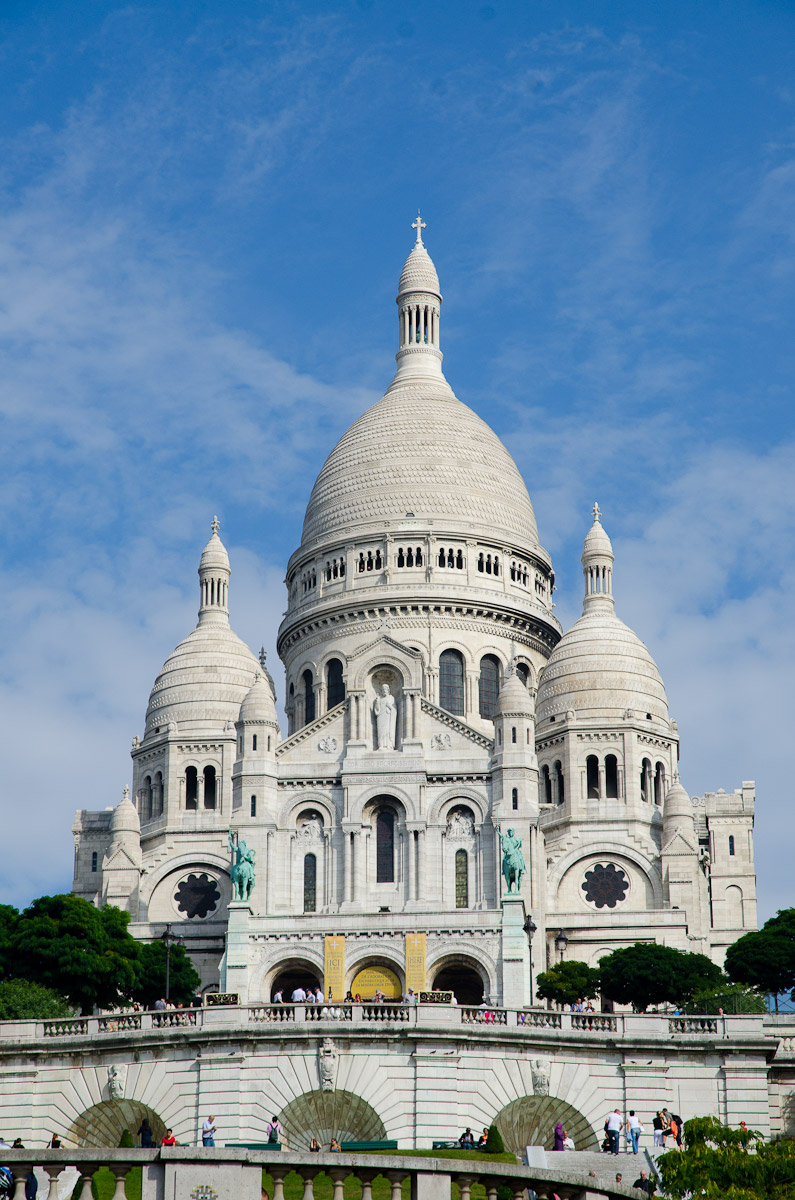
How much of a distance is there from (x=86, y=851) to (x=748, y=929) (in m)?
30.5

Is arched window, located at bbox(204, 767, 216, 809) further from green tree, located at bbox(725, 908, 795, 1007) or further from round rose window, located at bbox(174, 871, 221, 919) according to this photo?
green tree, located at bbox(725, 908, 795, 1007)

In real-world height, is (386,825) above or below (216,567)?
below

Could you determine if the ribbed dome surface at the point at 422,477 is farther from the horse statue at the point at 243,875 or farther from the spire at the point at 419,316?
the horse statue at the point at 243,875

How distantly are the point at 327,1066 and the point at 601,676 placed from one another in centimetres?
4766

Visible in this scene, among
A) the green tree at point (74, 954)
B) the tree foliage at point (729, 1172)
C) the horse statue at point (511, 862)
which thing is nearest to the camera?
the tree foliage at point (729, 1172)

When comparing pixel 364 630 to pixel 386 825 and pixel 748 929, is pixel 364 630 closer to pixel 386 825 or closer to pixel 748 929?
pixel 386 825

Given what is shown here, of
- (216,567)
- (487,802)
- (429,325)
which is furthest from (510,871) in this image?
(429,325)

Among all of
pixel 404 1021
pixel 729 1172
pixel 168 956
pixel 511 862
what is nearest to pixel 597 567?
pixel 511 862

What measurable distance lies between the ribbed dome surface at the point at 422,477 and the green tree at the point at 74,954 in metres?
32.2

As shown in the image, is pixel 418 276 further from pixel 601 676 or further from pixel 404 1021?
pixel 404 1021

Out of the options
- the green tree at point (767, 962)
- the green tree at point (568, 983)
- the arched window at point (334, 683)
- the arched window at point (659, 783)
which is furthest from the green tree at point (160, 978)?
the arched window at point (659, 783)

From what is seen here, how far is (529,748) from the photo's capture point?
269ft

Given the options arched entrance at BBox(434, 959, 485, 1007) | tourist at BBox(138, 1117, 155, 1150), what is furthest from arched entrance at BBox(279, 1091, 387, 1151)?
arched entrance at BBox(434, 959, 485, 1007)

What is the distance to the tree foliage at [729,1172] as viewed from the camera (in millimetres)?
35375
